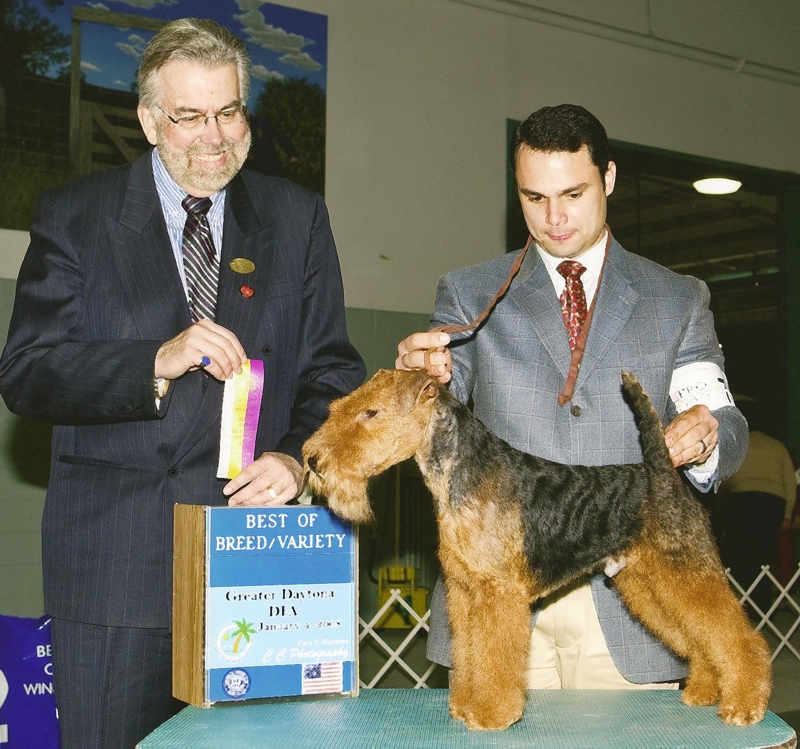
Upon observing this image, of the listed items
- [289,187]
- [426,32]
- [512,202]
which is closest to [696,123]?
[512,202]

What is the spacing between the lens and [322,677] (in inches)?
67.8

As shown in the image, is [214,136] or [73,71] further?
[73,71]

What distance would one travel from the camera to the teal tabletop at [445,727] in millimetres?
1479

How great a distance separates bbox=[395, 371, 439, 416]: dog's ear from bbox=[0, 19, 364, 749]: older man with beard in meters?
0.32

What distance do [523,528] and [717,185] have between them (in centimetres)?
711

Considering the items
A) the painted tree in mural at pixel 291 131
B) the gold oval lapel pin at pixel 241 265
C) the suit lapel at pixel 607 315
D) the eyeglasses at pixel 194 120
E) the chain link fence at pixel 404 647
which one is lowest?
the chain link fence at pixel 404 647

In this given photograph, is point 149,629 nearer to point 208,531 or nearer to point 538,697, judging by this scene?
point 208,531

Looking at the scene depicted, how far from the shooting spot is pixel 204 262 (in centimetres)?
181

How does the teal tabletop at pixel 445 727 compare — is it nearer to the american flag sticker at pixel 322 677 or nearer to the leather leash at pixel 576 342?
the american flag sticker at pixel 322 677

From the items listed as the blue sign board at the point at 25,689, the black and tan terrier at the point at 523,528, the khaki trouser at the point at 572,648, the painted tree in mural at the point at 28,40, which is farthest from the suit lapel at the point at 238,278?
the painted tree in mural at the point at 28,40

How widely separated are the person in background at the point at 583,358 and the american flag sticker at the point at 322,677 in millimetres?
246

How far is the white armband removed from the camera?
1.82 m

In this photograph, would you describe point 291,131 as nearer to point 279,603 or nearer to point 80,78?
point 80,78

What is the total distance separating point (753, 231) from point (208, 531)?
818cm
